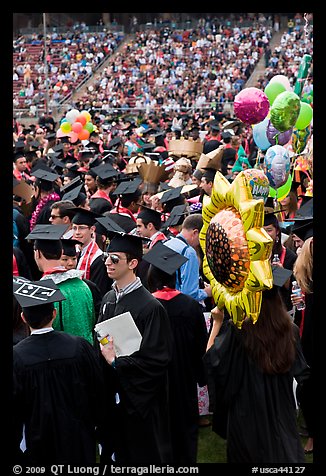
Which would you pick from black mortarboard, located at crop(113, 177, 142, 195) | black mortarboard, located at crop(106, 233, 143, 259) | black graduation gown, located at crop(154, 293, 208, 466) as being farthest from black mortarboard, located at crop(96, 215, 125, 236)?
black mortarboard, located at crop(113, 177, 142, 195)

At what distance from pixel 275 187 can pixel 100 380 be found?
202 inches

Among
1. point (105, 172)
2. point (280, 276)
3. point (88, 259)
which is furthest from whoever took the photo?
point (105, 172)

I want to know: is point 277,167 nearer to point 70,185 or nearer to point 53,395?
point 70,185

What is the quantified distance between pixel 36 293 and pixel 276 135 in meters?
6.47

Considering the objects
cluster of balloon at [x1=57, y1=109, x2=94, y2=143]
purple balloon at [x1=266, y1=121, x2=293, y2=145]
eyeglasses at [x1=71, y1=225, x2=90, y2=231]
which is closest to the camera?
eyeglasses at [x1=71, y1=225, x2=90, y2=231]

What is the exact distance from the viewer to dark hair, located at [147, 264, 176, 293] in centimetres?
494

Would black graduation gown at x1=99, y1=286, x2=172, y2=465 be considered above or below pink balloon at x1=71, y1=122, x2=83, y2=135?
below

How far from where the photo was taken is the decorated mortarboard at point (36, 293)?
4.12 meters

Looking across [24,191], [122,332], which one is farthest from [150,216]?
[24,191]

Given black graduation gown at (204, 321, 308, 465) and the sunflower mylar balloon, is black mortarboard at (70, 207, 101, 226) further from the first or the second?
black graduation gown at (204, 321, 308, 465)

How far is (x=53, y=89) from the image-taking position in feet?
115

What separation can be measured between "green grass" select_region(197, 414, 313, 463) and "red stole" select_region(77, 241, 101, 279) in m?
1.64

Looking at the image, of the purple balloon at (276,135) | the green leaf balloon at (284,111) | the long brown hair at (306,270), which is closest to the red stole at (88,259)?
the long brown hair at (306,270)

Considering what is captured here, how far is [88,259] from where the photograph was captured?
254 inches
